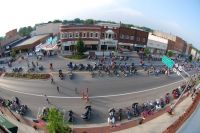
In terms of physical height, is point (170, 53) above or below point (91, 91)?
above

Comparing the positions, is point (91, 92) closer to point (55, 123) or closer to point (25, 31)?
point (55, 123)

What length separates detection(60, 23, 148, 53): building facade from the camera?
56188mm

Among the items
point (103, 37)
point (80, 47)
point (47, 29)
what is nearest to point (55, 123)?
point (80, 47)

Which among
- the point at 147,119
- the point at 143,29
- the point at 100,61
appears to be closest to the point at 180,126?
the point at 147,119

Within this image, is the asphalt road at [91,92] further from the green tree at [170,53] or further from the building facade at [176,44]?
the building facade at [176,44]

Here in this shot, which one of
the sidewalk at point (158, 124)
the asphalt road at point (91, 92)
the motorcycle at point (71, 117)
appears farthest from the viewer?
the asphalt road at point (91, 92)

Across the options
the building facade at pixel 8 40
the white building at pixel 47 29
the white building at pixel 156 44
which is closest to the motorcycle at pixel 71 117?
the white building at pixel 156 44

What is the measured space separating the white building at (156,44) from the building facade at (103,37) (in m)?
0.98

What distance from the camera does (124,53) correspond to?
55625 millimetres

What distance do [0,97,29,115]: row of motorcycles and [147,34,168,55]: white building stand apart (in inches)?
1097

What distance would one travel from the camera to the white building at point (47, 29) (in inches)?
2458

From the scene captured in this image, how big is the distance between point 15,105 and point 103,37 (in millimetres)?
26151

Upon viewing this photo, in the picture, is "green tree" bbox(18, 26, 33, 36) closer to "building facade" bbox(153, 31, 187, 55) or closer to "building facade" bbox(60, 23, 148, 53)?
"building facade" bbox(60, 23, 148, 53)

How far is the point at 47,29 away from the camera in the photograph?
65062 mm
